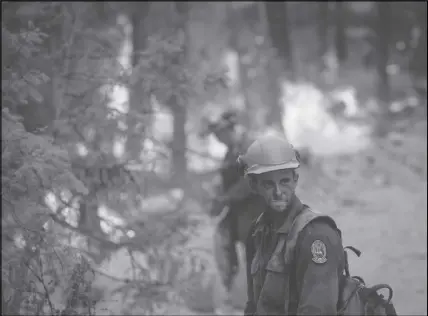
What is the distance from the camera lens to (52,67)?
6273 millimetres

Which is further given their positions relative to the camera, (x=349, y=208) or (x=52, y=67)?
(x=349, y=208)

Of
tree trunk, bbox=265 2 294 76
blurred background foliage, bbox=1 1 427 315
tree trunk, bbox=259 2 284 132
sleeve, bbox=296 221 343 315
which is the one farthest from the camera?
tree trunk, bbox=265 2 294 76

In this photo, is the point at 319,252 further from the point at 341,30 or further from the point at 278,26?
the point at 341,30

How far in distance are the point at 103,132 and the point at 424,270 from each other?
4.99 meters

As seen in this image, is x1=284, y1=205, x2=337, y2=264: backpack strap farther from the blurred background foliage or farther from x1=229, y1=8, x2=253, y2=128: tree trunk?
x1=229, y1=8, x2=253, y2=128: tree trunk

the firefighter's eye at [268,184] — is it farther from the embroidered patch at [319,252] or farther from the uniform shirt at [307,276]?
the embroidered patch at [319,252]

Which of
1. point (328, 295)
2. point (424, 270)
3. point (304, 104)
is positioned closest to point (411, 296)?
point (424, 270)

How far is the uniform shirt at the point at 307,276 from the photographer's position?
91.3 inches

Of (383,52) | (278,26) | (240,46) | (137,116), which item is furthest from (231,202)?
(240,46)

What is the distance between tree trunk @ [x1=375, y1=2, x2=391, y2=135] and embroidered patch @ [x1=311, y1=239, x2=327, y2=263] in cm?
1424

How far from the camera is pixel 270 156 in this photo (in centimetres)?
262

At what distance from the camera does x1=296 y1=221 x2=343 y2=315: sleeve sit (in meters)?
2.31

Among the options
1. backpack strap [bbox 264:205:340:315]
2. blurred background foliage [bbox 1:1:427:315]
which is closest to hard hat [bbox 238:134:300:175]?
backpack strap [bbox 264:205:340:315]

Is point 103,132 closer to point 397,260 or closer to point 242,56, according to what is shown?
point 397,260
